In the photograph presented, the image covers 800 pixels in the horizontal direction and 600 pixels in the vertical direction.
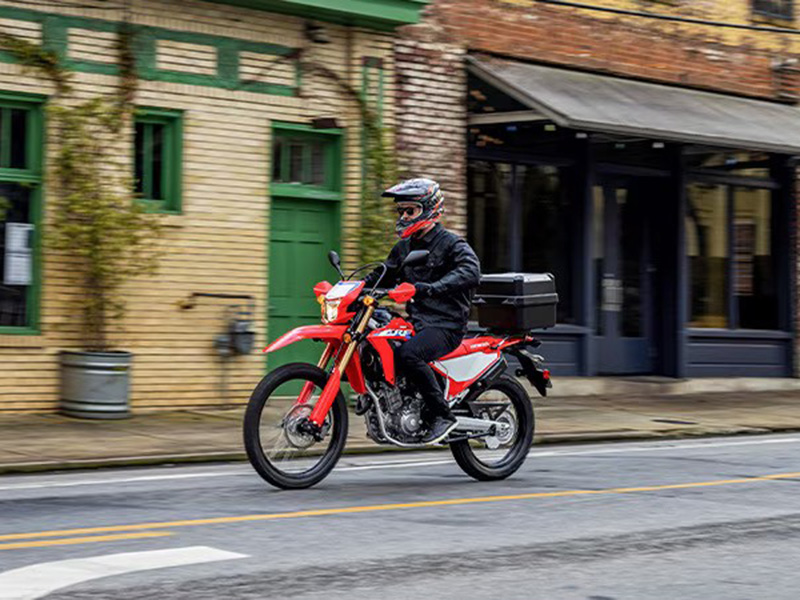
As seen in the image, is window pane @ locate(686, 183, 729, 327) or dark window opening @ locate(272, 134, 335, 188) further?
window pane @ locate(686, 183, 729, 327)

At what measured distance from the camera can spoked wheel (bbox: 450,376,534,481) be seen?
34.1ft

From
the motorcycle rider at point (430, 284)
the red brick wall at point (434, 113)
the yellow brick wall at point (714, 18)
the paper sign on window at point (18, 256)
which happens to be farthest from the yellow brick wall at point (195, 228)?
the motorcycle rider at point (430, 284)

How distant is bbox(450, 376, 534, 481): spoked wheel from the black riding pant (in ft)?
1.72

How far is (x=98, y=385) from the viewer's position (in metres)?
14.4

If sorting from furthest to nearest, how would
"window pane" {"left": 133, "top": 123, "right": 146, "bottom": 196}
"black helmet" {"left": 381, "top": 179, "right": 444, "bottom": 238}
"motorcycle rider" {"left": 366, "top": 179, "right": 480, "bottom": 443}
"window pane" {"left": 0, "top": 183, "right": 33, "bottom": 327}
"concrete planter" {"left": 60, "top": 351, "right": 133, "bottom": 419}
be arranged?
"window pane" {"left": 133, "top": 123, "right": 146, "bottom": 196}
"window pane" {"left": 0, "top": 183, "right": 33, "bottom": 327}
"concrete planter" {"left": 60, "top": 351, "right": 133, "bottom": 419}
"black helmet" {"left": 381, "top": 179, "right": 444, "bottom": 238}
"motorcycle rider" {"left": 366, "top": 179, "right": 480, "bottom": 443}

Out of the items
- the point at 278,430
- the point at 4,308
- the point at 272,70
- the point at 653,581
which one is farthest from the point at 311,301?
the point at 653,581

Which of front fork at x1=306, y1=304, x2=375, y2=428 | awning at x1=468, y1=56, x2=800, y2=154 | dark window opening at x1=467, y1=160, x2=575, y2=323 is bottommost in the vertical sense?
front fork at x1=306, y1=304, x2=375, y2=428

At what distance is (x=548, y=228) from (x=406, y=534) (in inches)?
481

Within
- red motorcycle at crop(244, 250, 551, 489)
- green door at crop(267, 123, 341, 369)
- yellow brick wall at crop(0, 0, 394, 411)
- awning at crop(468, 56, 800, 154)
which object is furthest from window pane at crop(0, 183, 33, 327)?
awning at crop(468, 56, 800, 154)

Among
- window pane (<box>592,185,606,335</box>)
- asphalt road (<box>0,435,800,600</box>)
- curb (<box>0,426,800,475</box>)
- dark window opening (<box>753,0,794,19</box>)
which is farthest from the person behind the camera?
dark window opening (<box>753,0,794,19</box>)

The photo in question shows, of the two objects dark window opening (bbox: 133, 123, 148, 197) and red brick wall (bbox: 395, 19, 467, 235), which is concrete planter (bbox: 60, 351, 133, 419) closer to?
dark window opening (bbox: 133, 123, 148, 197)

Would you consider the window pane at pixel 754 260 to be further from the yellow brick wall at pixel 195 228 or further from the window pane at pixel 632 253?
the yellow brick wall at pixel 195 228

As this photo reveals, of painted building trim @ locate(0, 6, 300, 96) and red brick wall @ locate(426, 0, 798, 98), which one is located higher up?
red brick wall @ locate(426, 0, 798, 98)

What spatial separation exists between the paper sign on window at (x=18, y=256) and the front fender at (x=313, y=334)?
5.93 metres
